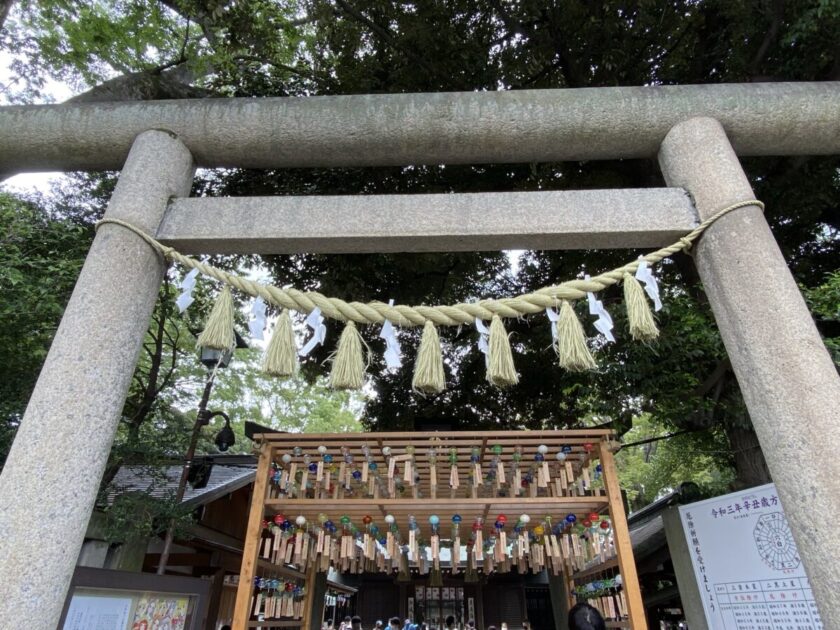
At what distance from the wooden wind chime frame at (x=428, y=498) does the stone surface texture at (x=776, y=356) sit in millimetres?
2306

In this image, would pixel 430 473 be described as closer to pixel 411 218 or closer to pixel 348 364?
pixel 348 364

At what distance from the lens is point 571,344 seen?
1954 millimetres

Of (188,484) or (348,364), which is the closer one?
(348,364)

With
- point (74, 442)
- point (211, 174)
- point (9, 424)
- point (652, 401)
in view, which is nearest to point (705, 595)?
point (652, 401)

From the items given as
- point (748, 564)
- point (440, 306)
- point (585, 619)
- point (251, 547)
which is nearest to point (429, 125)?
point (440, 306)

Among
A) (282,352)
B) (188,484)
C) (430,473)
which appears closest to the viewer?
(282,352)

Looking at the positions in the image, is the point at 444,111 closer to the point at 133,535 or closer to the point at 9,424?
the point at 9,424

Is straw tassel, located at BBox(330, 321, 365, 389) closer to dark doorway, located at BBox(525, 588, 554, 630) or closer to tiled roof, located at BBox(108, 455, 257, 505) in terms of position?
tiled roof, located at BBox(108, 455, 257, 505)

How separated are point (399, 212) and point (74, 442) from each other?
1570 mm

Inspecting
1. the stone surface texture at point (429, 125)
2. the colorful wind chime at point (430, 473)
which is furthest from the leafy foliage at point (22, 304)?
the colorful wind chime at point (430, 473)

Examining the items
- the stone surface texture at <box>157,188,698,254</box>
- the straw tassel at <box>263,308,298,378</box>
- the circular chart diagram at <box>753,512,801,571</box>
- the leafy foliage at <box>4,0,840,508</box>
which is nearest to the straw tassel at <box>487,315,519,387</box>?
the stone surface texture at <box>157,188,698,254</box>

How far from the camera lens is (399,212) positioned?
2.25 m

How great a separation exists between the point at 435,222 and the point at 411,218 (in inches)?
4.5

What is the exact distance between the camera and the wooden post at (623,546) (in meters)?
3.46
